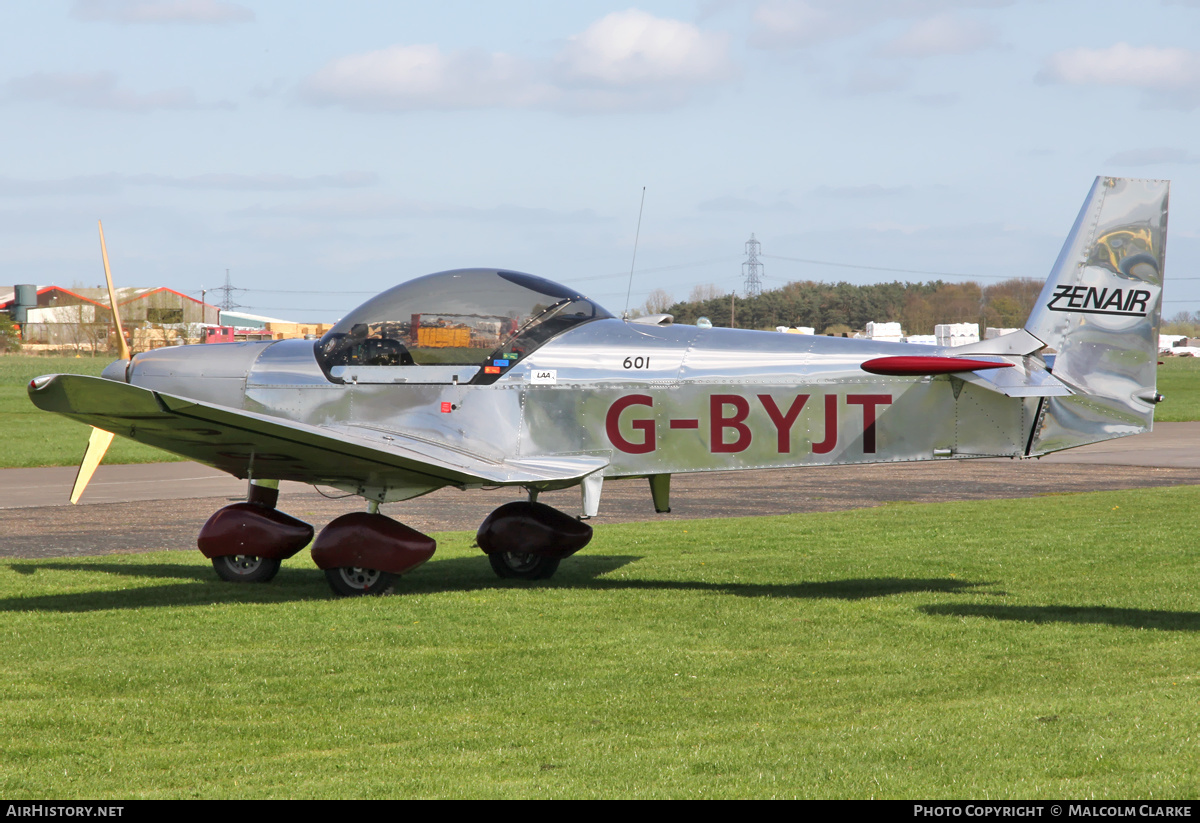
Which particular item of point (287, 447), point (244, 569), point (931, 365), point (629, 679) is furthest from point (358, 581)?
point (931, 365)

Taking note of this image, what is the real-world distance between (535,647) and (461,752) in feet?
7.67

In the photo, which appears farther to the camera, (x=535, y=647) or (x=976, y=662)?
(x=535, y=647)

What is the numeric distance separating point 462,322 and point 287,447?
1.78 m

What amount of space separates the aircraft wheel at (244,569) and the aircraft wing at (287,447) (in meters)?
0.98

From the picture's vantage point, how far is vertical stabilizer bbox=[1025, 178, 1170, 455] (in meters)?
9.00

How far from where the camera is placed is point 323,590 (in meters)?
10.4

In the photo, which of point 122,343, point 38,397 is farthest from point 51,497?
point 38,397

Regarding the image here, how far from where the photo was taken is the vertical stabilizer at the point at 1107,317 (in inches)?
354

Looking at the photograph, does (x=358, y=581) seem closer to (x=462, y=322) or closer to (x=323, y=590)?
(x=323, y=590)

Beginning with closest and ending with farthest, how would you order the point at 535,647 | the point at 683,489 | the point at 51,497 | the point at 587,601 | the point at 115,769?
the point at 115,769
the point at 535,647
the point at 587,601
the point at 51,497
the point at 683,489

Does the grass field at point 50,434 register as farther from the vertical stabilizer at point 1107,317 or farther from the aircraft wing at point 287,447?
the vertical stabilizer at point 1107,317

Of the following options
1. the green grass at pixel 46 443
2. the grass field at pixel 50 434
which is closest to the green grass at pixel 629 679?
the green grass at pixel 46 443

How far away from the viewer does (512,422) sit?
31.9 feet
